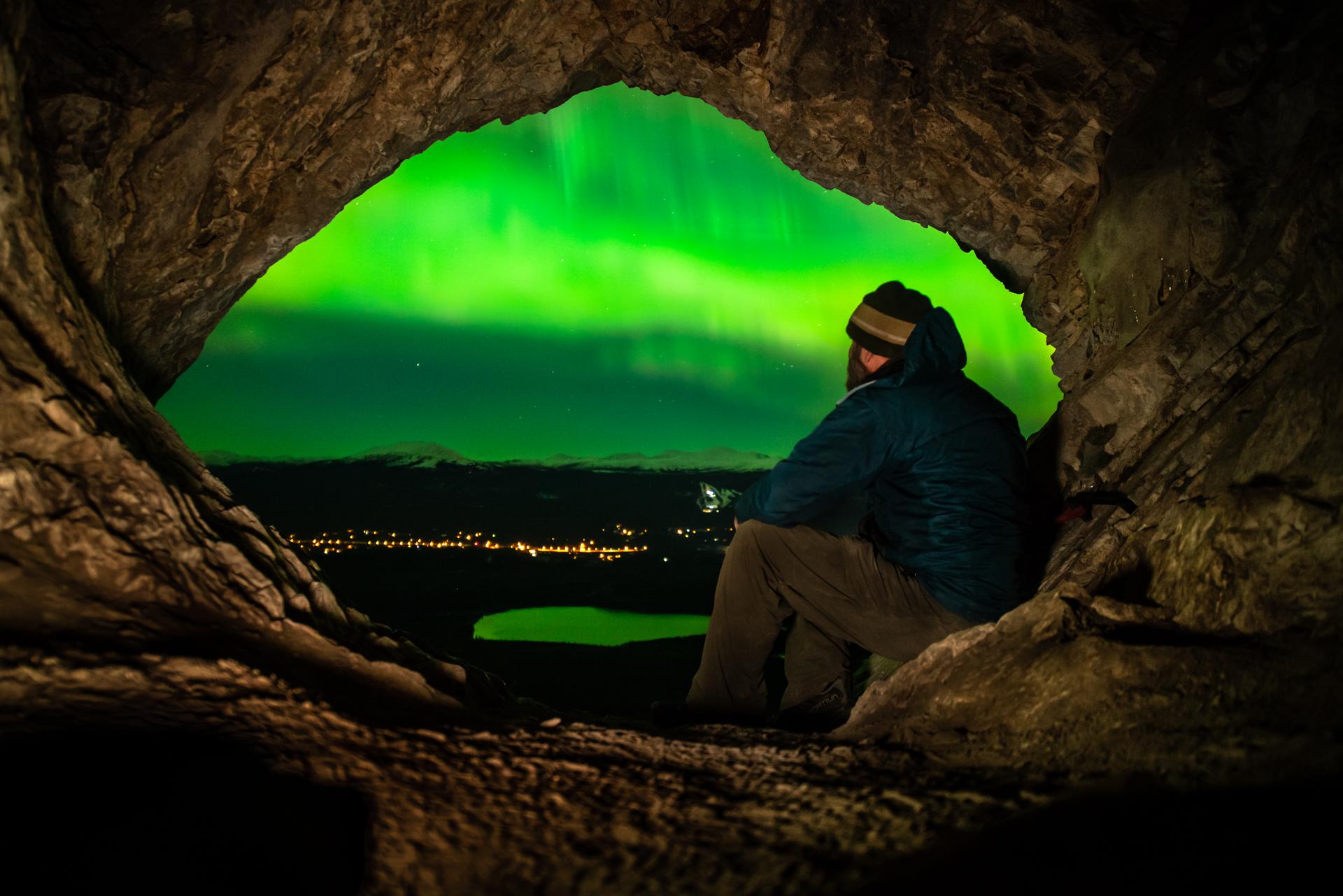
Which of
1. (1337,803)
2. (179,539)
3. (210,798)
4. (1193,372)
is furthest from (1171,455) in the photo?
(179,539)

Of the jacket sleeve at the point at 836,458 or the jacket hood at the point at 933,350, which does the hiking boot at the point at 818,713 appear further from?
the jacket hood at the point at 933,350

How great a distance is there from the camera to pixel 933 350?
3.28 m

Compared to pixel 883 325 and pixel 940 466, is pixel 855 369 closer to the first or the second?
pixel 883 325

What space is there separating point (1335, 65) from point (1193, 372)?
5.29ft

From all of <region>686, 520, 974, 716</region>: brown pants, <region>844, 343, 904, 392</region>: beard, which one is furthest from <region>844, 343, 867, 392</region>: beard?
<region>686, 520, 974, 716</region>: brown pants

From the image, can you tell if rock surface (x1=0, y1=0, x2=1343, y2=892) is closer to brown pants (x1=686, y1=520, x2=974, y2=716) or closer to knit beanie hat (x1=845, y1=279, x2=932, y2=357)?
brown pants (x1=686, y1=520, x2=974, y2=716)

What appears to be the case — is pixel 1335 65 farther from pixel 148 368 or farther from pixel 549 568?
pixel 549 568

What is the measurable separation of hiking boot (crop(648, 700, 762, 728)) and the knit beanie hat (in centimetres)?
193

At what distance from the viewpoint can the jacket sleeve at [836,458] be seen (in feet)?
10.7

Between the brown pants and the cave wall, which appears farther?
the brown pants

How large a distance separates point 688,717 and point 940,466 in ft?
5.78

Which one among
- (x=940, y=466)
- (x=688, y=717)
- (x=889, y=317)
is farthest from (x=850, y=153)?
(x=688, y=717)

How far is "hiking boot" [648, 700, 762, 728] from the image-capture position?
373 cm

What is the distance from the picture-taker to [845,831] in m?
1.99
